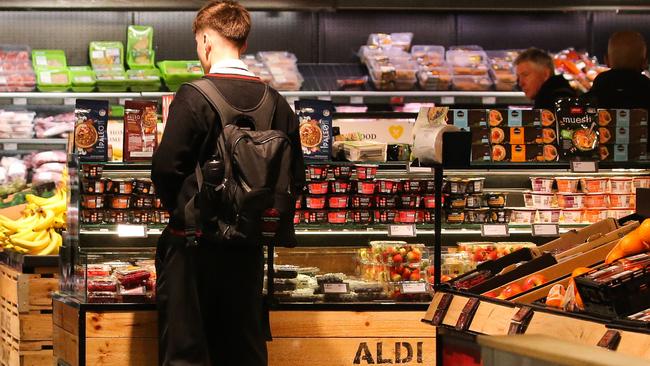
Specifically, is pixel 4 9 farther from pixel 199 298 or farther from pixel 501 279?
pixel 501 279

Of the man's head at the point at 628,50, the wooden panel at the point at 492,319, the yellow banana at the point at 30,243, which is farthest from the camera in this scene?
the man's head at the point at 628,50

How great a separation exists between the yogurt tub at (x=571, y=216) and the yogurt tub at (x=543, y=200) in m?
0.07

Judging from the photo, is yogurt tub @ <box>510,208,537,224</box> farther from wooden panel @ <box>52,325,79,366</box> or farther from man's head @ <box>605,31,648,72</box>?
wooden panel @ <box>52,325,79,366</box>

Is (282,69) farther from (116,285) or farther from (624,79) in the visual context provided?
(116,285)

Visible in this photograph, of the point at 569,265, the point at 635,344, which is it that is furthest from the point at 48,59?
the point at 635,344

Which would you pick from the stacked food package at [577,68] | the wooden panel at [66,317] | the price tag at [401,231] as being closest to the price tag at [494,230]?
the price tag at [401,231]

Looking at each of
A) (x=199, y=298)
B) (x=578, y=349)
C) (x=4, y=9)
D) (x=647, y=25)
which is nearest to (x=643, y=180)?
(x=199, y=298)

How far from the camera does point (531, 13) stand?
8633mm

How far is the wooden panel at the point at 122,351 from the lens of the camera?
4.28 meters

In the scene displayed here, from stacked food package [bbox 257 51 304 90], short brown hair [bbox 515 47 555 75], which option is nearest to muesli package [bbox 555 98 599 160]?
short brown hair [bbox 515 47 555 75]

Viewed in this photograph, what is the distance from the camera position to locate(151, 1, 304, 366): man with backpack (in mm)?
3598

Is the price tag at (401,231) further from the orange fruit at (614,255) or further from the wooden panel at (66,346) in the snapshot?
the orange fruit at (614,255)

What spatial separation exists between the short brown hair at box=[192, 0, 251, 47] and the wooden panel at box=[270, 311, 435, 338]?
116cm

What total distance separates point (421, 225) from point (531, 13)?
441 cm
